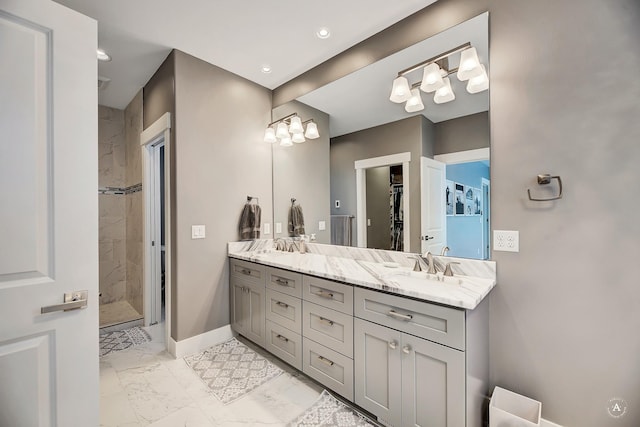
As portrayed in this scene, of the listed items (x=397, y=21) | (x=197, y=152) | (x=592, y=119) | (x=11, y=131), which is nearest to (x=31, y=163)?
(x=11, y=131)

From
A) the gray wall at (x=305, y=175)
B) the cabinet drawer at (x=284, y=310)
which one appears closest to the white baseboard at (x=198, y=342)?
the cabinet drawer at (x=284, y=310)

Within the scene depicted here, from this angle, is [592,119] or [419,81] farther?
[419,81]

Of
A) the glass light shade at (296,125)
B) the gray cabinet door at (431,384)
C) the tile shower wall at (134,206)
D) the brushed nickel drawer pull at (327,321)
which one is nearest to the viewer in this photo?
the gray cabinet door at (431,384)

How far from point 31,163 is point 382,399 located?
2.01m

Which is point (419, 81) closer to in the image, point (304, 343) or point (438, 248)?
point (438, 248)

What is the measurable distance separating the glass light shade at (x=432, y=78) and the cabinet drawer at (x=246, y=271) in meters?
1.88

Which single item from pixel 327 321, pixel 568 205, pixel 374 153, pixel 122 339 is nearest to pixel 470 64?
pixel 374 153

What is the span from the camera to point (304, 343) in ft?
6.49

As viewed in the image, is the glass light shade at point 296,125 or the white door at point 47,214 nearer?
the white door at point 47,214

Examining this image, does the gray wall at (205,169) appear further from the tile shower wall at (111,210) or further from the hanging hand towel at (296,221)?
the tile shower wall at (111,210)

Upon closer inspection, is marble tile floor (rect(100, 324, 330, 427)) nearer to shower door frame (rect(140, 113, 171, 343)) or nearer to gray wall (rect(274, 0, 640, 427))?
shower door frame (rect(140, 113, 171, 343))

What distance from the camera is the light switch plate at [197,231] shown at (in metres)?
2.50

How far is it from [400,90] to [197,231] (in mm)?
2093

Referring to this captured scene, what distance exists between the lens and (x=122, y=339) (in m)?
2.77
